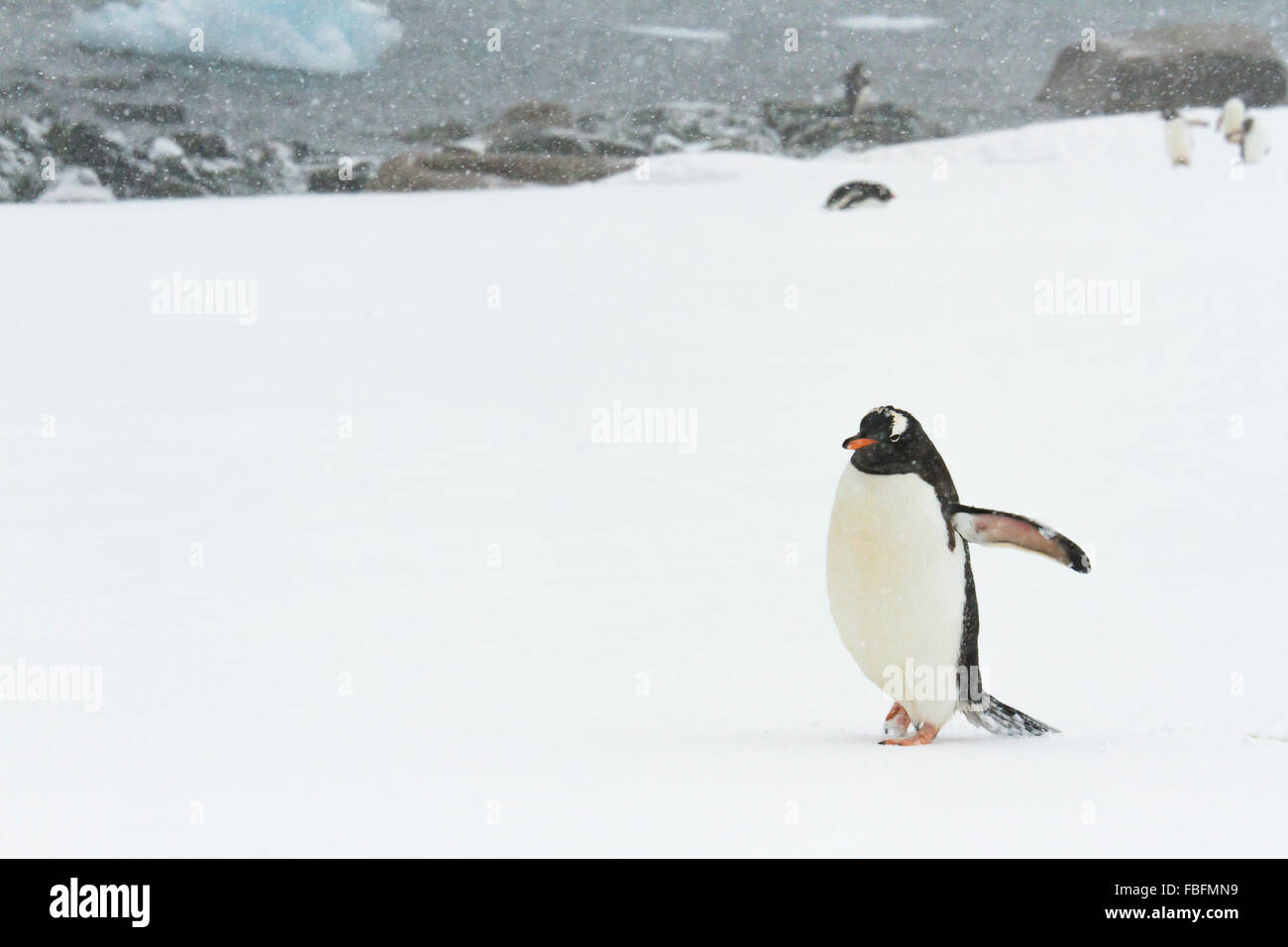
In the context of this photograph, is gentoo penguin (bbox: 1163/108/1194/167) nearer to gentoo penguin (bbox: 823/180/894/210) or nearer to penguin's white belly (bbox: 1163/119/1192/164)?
penguin's white belly (bbox: 1163/119/1192/164)

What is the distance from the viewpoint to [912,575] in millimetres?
2158

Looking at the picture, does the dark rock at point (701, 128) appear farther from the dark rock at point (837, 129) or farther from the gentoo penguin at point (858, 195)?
the gentoo penguin at point (858, 195)

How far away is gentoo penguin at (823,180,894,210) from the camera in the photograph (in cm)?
723

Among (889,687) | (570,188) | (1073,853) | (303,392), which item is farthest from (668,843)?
(570,188)

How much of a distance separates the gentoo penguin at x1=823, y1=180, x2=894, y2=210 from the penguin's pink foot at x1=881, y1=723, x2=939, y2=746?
5.39 m

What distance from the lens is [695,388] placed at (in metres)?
4.92

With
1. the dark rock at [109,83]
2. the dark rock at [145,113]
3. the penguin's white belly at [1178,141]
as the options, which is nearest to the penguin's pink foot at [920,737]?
the penguin's white belly at [1178,141]

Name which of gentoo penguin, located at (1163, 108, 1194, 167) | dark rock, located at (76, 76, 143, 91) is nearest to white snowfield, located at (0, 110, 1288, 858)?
gentoo penguin, located at (1163, 108, 1194, 167)

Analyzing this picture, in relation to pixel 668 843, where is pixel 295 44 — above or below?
above

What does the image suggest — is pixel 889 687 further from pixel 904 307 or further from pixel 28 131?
pixel 28 131

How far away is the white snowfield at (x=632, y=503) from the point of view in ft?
5.97

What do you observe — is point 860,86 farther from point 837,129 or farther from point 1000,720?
point 1000,720

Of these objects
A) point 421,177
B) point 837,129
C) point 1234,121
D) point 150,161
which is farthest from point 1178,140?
point 150,161

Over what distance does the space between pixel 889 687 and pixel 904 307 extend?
361cm
